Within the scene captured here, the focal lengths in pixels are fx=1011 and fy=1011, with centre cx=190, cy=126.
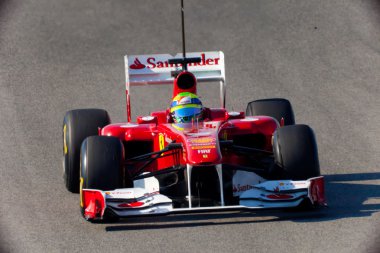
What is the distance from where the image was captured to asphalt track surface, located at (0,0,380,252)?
11977 mm

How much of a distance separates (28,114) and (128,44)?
4041mm

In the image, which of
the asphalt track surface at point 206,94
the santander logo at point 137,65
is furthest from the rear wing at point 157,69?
the asphalt track surface at point 206,94

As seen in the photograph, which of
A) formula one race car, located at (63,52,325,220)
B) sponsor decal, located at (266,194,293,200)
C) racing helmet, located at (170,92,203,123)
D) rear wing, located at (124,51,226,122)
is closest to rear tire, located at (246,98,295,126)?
formula one race car, located at (63,52,325,220)

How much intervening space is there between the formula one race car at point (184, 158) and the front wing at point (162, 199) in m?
0.01

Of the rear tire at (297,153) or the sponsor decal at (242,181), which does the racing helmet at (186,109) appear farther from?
the rear tire at (297,153)

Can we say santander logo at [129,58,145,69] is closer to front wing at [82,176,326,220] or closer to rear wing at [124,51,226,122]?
rear wing at [124,51,226,122]

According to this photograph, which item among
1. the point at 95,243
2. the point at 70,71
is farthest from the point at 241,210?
the point at 70,71

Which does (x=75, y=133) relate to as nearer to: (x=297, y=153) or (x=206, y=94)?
(x=297, y=153)

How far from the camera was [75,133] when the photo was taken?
14523mm

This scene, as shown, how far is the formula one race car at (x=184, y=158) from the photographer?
1236 cm

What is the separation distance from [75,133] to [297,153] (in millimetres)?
3406

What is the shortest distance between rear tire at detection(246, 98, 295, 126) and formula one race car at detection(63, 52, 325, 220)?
0.11ft

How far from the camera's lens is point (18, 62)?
20891 millimetres

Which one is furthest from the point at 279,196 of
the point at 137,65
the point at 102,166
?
the point at 137,65
